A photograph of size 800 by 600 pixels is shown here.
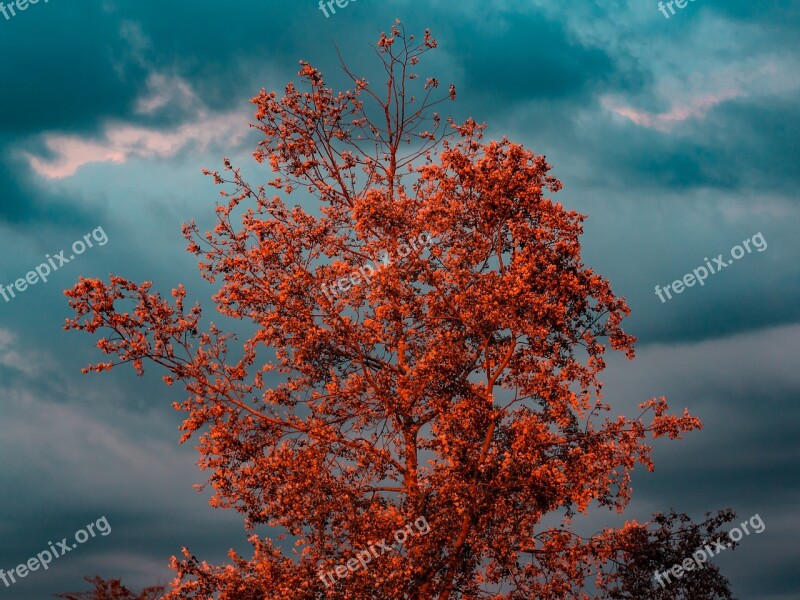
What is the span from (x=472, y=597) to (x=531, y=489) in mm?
4339

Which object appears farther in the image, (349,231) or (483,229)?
(349,231)

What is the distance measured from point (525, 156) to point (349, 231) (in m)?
6.83

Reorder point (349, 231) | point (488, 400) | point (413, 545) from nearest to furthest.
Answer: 1. point (413, 545)
2. point (488, 400)
3. point (349, 231)

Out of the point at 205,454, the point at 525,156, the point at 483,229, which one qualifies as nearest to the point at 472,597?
the point at 205,454

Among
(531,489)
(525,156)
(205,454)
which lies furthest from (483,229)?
A: (205,454)

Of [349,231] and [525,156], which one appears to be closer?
[525,156]

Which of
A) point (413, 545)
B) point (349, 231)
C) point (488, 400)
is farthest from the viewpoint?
point (349, 231)

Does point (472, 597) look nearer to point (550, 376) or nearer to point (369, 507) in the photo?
point (369, 507)

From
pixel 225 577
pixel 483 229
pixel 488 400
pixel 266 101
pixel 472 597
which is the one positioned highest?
pixel 266 101

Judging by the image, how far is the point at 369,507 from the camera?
3294 cm

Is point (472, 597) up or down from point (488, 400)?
down

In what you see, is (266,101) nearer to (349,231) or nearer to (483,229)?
(349,231)

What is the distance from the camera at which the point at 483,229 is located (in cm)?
3525

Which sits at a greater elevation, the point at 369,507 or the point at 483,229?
the point at 483,229
